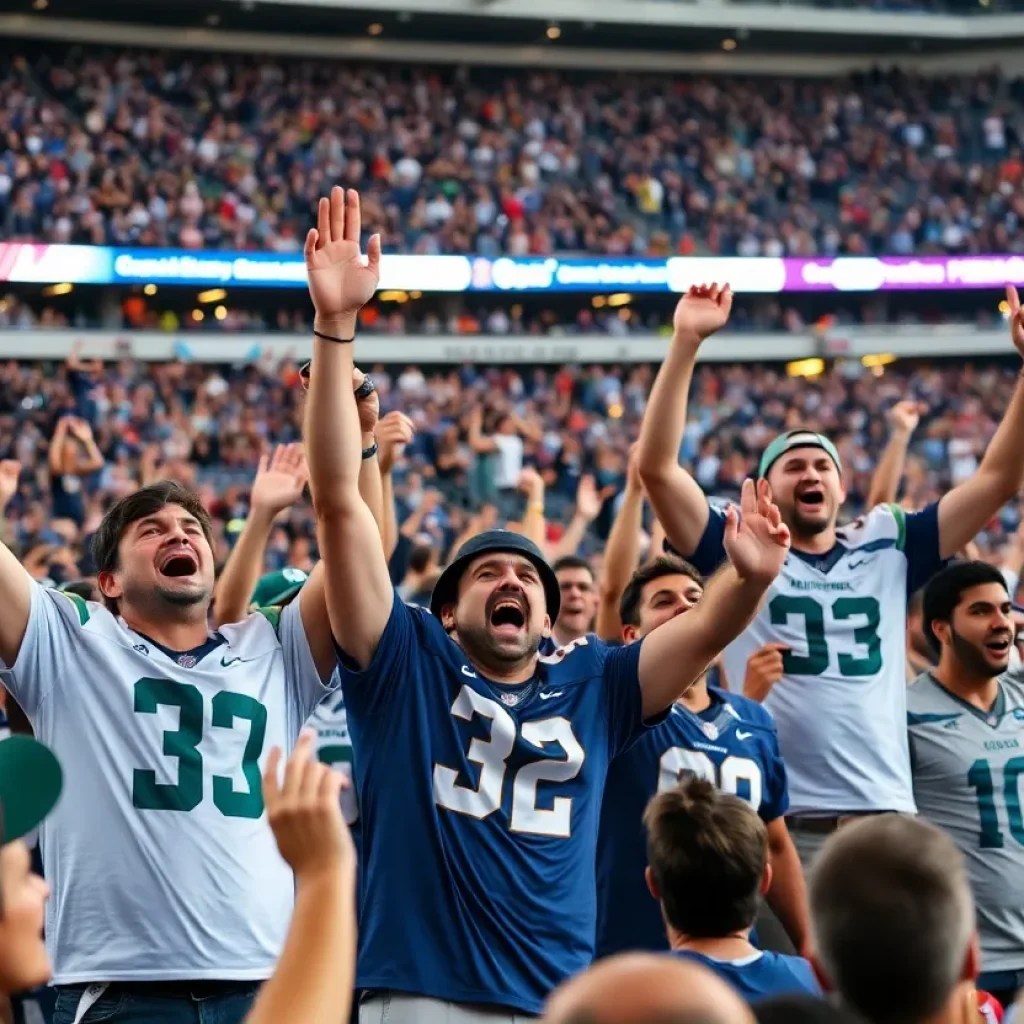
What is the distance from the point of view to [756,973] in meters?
2.99

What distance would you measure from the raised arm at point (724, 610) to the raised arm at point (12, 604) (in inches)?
57.6

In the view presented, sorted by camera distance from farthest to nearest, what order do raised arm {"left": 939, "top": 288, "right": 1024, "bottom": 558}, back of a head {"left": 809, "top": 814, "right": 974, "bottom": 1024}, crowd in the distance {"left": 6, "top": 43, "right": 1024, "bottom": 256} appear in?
crowd in the distance {"left": 6, "top": 43, "right": 1024, "bottom": 256} → raised arm {"left": 939, "top": 288, "right": 1024, "bottom": 558} → back of a head {"left": 809, "top": 814, "right": 974, "bottom": 1024}

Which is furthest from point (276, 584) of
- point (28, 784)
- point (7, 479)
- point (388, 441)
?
point (28, 784)

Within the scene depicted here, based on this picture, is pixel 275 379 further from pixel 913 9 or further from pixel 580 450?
pixel 913 9

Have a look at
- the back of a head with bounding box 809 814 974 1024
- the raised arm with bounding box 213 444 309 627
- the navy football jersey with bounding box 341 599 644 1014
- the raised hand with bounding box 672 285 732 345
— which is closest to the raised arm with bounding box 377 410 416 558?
the raised arm with bounding box 213 444 309 627

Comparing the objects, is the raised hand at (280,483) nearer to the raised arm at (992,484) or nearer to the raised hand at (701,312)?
the raised hand at (701,312)

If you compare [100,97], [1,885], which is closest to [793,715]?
[1,885]

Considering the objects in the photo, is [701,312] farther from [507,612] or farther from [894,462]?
[894,462]

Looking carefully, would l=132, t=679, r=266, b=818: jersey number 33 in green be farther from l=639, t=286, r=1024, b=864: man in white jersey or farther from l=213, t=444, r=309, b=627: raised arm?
l=639, t=286, r=1024, b=864: man in white jersey

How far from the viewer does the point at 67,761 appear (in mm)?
3721

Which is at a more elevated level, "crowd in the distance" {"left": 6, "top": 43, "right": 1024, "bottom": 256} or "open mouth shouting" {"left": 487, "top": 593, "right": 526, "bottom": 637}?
"crowd in the distance" {"left": 6, "top": 43, "right": 1024, "bottom": 256}

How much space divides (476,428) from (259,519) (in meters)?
12.9

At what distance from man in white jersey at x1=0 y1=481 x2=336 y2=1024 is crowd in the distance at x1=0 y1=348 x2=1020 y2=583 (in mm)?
9090

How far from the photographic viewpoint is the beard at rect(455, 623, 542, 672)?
12.6ft
